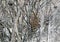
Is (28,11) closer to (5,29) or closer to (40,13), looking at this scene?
(40,13)

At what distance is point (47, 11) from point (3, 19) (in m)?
0.55

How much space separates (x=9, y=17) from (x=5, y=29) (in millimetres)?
166

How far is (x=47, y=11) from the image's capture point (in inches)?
103

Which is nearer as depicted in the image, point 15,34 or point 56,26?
point 15,34

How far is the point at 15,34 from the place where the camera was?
2.53m

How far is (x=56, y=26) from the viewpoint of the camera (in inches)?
107

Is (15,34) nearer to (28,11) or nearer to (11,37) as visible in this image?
(11,37)

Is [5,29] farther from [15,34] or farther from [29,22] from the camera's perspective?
[29,22]

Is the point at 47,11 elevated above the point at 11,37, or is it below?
above

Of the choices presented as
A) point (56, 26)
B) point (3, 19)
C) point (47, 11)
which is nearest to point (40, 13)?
point (47, 11)

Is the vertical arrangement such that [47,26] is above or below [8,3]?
below

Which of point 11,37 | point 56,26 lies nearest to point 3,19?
point 11,37

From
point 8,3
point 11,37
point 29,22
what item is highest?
point 8,3

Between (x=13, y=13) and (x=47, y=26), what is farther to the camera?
(x=47, y=26)
